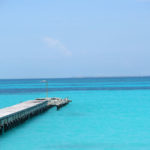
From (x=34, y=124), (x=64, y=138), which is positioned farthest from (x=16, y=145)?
(x=34, y=124)

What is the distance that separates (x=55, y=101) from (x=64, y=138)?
19.0 meters

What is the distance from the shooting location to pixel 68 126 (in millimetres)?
25938

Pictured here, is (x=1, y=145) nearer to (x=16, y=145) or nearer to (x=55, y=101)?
(x=16, y=145)

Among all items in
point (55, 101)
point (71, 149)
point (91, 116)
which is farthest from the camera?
point (55, 101)

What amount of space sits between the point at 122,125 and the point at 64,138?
20.4ft

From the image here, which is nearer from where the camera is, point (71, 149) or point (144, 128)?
point (71, 149)

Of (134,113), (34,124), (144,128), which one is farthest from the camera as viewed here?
(134,113)

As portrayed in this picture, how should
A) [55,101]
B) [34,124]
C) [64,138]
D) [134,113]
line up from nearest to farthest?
1. [64,138]
2. [34,124]
3. [134,113]
4. [55,101]

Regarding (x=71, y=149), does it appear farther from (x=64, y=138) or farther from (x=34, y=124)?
(x=34, y=124)

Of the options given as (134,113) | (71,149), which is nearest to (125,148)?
(71,149)

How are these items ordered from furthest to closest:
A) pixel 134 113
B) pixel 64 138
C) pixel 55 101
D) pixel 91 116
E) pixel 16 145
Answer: pixel 55 101
pixel 134 113
pixel 91 116
pixel 64 138
pixel 16 145

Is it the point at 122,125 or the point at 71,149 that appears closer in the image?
the point at 71,149

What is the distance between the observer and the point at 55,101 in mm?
40438

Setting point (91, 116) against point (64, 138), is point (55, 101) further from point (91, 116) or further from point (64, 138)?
point (64, 138)
